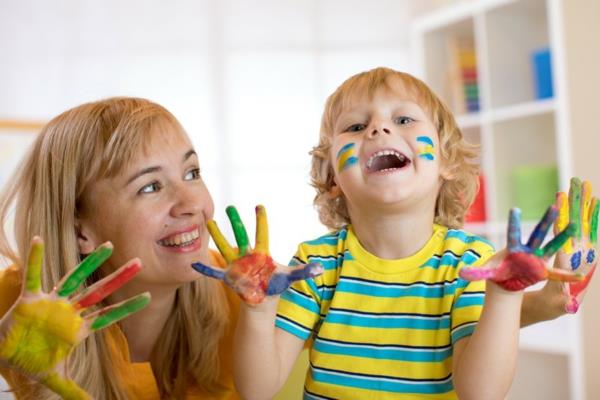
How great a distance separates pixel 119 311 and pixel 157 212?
0.44 metres

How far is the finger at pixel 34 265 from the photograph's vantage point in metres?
0.96

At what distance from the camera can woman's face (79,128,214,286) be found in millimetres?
1410

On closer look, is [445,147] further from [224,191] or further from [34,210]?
[224,191]

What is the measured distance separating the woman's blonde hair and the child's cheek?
422mm

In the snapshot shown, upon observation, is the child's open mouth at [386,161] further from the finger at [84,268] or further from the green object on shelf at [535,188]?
the green object on shelf at [535,188]

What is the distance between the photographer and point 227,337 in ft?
5.35

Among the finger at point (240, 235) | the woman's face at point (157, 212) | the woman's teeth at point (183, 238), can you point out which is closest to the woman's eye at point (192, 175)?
the woman's face at point (157, 212)

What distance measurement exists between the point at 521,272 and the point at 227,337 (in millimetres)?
844

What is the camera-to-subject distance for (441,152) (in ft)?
4.29

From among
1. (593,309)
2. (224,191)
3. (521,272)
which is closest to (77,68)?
(224,191)

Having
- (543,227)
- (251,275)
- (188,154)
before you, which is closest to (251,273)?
(251,275)

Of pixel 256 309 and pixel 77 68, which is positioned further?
pixel 77 68

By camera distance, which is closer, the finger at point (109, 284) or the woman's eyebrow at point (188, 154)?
the finger at point (109, 284)

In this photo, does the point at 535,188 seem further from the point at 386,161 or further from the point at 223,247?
the point at 223,247
